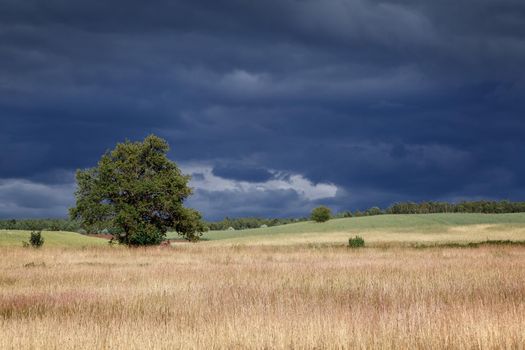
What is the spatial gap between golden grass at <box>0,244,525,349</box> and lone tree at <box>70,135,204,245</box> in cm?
2435

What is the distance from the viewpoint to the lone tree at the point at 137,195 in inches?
1842

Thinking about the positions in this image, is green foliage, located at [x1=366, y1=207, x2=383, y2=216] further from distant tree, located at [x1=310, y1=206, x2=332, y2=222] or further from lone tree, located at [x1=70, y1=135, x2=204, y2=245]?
lone tree, located at [x1=70, y1=135, x2=204, y2=245]

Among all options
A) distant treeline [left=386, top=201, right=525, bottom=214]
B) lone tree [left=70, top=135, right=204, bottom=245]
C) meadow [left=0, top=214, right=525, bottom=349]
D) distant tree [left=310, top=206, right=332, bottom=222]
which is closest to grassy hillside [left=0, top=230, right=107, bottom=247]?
lone tree [left=70, top=135, right=204, bottom=245]

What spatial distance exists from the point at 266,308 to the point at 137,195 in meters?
36.9

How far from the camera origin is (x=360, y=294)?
48.8ft

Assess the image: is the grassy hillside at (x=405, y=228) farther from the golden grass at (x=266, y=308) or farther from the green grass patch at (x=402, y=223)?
the golden grass at (x=266, y=308)

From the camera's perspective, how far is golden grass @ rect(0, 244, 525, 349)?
28.4 feet

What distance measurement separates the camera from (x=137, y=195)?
47.8m

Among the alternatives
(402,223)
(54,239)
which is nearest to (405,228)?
(402,223)

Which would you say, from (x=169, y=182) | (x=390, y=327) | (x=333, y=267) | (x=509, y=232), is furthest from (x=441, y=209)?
(x=390, y=327)

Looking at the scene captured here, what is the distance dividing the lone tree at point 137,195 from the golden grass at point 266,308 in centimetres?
2435

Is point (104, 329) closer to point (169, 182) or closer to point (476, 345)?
point (476, 345)

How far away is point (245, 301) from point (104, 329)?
4.53 metres

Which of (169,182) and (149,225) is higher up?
(169,182)
